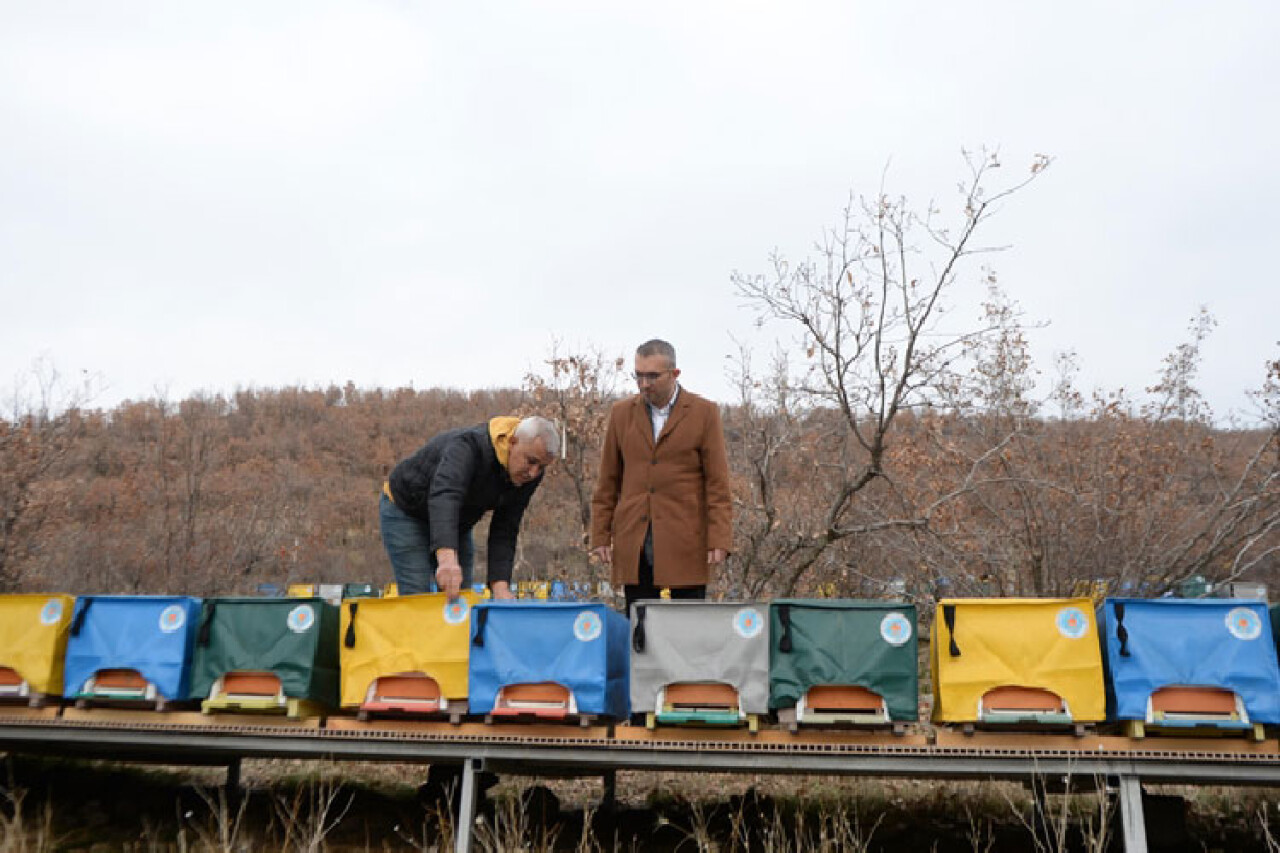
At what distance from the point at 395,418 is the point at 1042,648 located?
1556 inches

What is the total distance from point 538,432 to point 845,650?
5.45ft

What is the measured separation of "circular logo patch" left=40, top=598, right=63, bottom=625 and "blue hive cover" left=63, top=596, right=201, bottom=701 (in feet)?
0.40

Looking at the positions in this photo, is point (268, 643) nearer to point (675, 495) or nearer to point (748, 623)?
point (675, 495)

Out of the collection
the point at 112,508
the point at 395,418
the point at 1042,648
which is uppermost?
the point at 395,418

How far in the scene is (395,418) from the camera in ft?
135

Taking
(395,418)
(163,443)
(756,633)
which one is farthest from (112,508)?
(756,633)

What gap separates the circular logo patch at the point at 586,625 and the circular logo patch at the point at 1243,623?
2370 mm

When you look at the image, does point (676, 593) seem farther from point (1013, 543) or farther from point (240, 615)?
point (1013, 543)

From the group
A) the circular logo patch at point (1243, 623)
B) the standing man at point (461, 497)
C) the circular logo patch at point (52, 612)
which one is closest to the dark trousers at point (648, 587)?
the standing man at point (461, 497)

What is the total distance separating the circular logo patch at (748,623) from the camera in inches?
150

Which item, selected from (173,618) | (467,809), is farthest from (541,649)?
(173,618)

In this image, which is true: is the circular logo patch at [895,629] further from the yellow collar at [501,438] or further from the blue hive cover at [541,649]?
the yellow collar at [501,438]

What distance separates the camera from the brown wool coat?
4590 millimetres

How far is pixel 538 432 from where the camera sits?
4.41 metres
